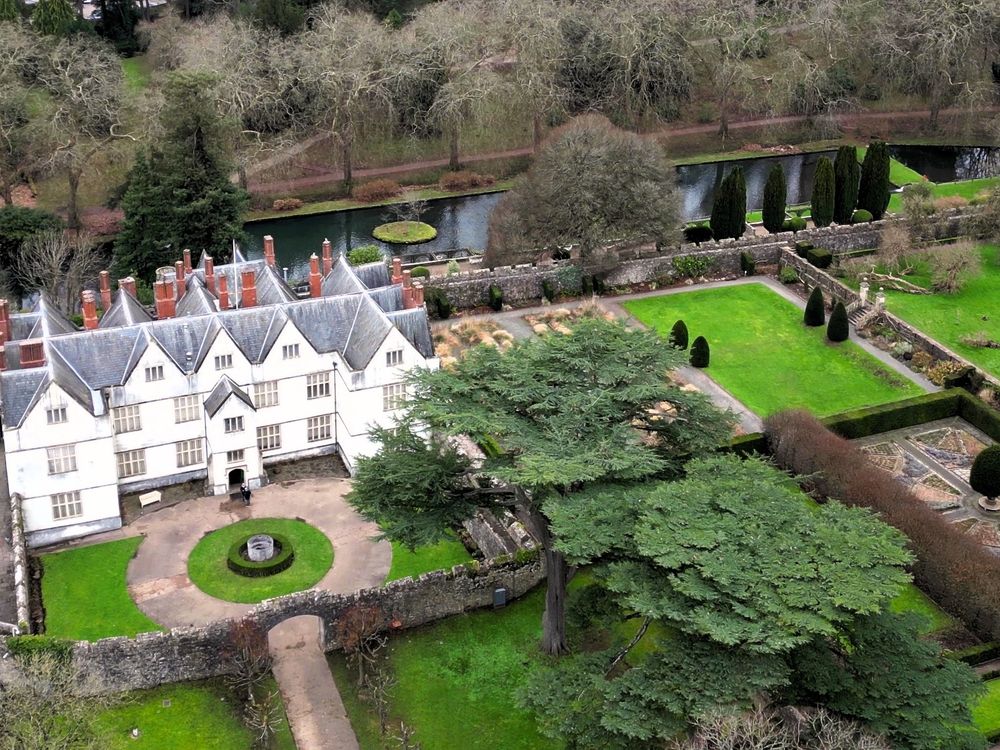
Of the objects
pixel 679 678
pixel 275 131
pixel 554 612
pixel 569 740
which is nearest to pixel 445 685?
pixel 554 612

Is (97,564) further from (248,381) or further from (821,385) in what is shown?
(821,385)

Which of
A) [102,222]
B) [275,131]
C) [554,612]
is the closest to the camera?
[554,612]

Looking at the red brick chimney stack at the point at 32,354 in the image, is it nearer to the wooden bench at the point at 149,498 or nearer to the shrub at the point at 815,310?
the wooden bench at the point at 149,498

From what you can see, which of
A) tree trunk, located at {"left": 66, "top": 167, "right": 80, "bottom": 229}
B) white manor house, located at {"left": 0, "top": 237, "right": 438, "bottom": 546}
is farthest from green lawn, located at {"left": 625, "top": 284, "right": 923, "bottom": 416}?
tree trunk, located at {"left": 66, "top": 167, "right": 80, "bottom": 229}

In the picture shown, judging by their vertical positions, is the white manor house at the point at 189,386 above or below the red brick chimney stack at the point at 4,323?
below

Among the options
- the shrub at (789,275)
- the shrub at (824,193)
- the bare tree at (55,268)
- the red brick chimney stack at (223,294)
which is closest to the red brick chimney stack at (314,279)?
the red brick chimney stack at (223,294)

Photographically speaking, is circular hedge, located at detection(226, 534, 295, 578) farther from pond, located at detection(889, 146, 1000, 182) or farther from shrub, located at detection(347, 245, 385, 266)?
pond, located at detection(889, 146, 1000, 182)

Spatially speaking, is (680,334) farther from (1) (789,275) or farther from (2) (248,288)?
(2) (248,288)
